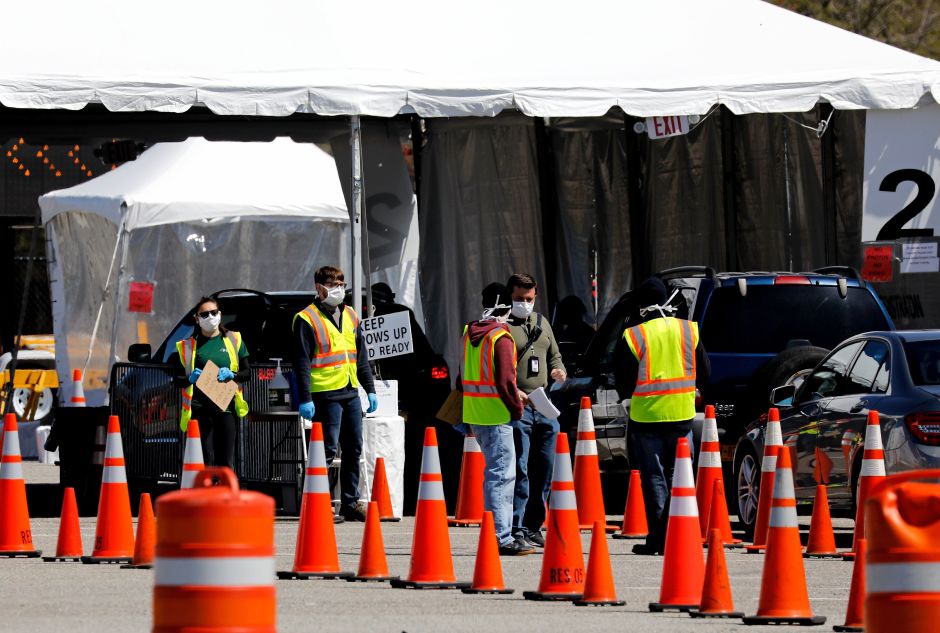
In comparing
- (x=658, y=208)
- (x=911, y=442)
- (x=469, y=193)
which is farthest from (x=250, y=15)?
(x=911, y=442)

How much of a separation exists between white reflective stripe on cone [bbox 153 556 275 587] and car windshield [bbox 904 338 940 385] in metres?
8.16

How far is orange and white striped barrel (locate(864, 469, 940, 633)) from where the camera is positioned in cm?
659

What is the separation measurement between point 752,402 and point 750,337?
72cm

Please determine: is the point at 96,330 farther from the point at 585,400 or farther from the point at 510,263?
the point at 585,400

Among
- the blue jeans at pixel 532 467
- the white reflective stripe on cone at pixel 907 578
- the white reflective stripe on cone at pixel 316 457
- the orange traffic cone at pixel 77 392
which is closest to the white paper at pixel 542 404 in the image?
the blue jeans at pixel 532 467

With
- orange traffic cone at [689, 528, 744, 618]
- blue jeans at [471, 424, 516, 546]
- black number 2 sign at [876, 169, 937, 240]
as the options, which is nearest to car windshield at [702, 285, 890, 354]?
black number 2 sign at [876, 169, 937, 240]

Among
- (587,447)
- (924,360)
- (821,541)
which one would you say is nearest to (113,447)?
(587,447)

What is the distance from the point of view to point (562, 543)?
10898 mm

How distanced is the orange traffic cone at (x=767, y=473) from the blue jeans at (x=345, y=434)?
324 centimetres

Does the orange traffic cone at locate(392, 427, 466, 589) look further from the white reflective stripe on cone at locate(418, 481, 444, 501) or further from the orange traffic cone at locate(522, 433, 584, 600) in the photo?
the orange traffic cone at locate(522, 433, 584, 600)

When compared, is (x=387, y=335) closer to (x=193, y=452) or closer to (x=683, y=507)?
(x=193, y=452)

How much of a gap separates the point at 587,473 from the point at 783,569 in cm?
528

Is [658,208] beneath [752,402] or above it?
above

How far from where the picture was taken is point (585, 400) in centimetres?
1461
